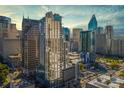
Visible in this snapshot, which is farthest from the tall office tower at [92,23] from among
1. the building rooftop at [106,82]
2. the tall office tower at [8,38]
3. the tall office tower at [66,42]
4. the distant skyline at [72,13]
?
the tall office tower at [8,38]

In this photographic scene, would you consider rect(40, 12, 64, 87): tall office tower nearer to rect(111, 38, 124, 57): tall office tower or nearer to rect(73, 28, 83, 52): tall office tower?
rect(73, 28, 83, 52): tall office tower

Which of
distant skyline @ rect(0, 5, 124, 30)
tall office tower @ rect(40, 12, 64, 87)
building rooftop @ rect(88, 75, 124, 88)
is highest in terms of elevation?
distant skyline @ rect(0, 5, 124, 30)

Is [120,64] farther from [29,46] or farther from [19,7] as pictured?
[19,7]

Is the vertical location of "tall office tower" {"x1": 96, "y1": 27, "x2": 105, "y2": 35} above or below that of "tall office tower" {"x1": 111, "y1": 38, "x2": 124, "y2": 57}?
above

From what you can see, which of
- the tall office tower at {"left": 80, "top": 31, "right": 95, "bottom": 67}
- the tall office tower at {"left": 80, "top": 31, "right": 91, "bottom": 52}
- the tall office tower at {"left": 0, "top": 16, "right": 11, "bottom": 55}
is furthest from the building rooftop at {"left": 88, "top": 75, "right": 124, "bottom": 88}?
the tall office tower at {"left": 0, "top": 16, "right": 11, "bottom": 55}

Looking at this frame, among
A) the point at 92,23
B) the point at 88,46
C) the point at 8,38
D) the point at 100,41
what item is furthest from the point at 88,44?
the point at 8,38

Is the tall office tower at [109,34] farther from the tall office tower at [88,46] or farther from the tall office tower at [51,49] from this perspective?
the tall office tower at [51,49]
